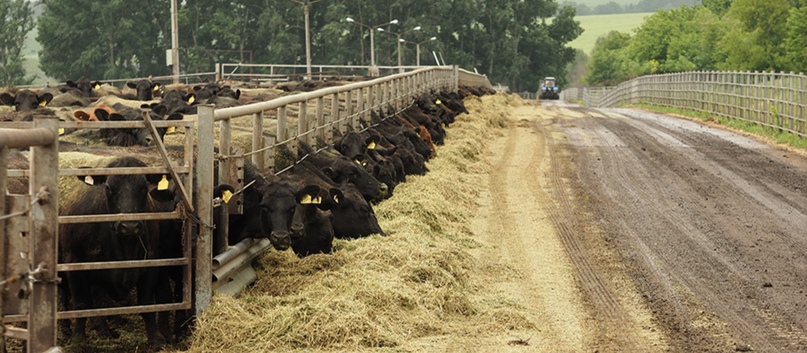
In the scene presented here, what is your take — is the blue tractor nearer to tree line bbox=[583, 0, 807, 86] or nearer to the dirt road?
tree line bbox=[583, 0, 807, 86]

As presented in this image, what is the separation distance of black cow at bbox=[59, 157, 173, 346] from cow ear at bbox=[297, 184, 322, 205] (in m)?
2.00

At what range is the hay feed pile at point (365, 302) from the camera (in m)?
7.99

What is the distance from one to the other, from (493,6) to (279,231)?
95849 mm

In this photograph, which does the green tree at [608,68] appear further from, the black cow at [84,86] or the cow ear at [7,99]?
the cow ear at [7,99]

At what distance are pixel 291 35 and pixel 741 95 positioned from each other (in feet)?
191

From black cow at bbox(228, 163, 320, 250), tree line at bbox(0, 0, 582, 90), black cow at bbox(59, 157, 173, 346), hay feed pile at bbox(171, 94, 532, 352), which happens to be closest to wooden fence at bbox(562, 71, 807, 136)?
hay feed pile at bbox(171, 94, 532, 352)

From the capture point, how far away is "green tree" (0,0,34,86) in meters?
88.5

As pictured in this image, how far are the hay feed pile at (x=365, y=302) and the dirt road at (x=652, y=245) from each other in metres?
0.51

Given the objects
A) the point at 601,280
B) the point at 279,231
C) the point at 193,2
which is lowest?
the point at 601,280

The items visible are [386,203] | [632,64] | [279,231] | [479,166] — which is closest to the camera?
[279,231]

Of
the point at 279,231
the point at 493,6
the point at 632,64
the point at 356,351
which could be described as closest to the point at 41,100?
the point at 279,231

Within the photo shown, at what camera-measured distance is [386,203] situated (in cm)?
1425

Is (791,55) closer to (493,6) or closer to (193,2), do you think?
(493,6)

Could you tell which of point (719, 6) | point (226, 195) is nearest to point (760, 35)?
point (719, 6)
